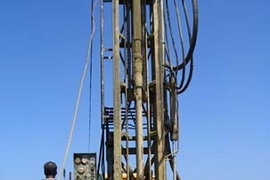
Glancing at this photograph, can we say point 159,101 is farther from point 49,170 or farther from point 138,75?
point 49,170

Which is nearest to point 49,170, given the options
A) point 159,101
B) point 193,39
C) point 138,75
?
point 138,75

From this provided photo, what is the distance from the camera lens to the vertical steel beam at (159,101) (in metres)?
9.46

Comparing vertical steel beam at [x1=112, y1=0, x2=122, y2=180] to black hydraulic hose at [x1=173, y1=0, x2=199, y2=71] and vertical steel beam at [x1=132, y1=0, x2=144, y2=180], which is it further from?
black hydraulic hose at [x1=173, y1=0, x2=199, y2=71]

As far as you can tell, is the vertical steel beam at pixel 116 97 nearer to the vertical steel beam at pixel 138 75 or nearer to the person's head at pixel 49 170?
the vertical steel beam at pixel 138 75

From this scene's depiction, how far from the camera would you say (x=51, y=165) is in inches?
223

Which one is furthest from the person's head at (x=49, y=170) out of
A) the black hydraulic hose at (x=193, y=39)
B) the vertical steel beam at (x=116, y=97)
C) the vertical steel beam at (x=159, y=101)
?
the black hydraulic hose at (x=193, y=39)

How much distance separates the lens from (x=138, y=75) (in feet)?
30.7

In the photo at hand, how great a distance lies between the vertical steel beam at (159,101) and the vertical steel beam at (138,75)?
352mm

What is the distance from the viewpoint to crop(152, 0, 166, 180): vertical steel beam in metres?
9.46

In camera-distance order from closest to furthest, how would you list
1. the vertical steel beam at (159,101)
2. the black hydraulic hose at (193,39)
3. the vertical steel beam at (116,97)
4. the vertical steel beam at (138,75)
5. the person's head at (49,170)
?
the person's head at (49,170), the black hydraulic hose at (193,39), the vertical steel beam at (138,75), the vertical steel beam at (116,97), the vertical steel beam at (159,101)

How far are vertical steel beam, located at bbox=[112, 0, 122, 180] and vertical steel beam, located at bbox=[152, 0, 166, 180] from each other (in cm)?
60

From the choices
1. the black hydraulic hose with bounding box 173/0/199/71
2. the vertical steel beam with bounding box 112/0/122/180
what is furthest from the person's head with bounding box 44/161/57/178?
the black hydraulic hose with bounding box 173/0/199/71

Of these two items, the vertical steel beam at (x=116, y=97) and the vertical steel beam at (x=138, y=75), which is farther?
the vertical steel beam at (x=116, y=97)

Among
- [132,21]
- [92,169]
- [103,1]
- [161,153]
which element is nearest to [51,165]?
[92,169]
